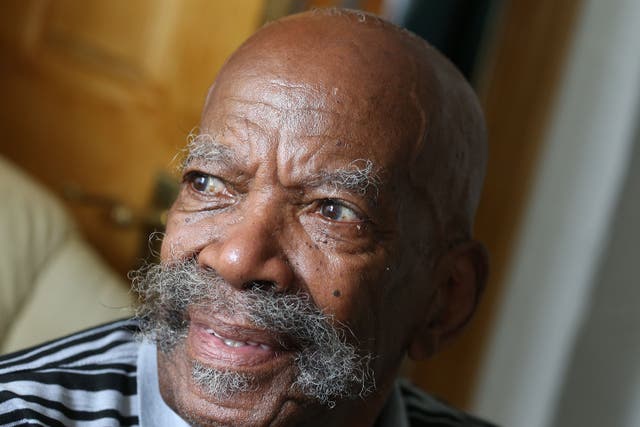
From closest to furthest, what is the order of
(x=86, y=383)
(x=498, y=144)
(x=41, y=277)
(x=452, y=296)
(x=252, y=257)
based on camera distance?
(x=252, y=257) < (x=86, y=383) < (x=452, y=296) < (x=41, y=277) < (x=498, y=144)

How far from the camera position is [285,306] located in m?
1.13

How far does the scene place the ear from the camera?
1.39 metres

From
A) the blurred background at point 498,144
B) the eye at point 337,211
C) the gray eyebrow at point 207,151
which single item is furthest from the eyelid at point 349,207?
the blurred background at point 498,144

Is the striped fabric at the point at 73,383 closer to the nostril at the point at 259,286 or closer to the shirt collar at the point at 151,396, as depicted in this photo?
the shirt collar at the point at 151,396

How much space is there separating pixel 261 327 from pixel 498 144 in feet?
4.35

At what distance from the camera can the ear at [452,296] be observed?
139 cm

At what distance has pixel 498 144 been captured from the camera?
91.4 inches

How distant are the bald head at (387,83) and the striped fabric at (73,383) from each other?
381 mm

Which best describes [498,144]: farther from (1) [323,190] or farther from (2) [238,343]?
(2) [238,343]

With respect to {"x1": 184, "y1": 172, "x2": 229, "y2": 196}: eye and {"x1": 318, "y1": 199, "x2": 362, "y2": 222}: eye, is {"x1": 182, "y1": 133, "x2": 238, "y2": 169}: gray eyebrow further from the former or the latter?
{"x1": 318, "y1": 199, "x2": 362, "y2": 222}: eye

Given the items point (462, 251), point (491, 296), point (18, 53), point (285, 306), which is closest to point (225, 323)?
point (285, 306)

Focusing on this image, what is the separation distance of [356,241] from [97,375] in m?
0.39

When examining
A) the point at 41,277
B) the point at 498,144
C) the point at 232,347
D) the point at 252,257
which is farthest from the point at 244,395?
the point at 498,144

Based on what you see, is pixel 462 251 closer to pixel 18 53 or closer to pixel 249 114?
pixel 249 114
